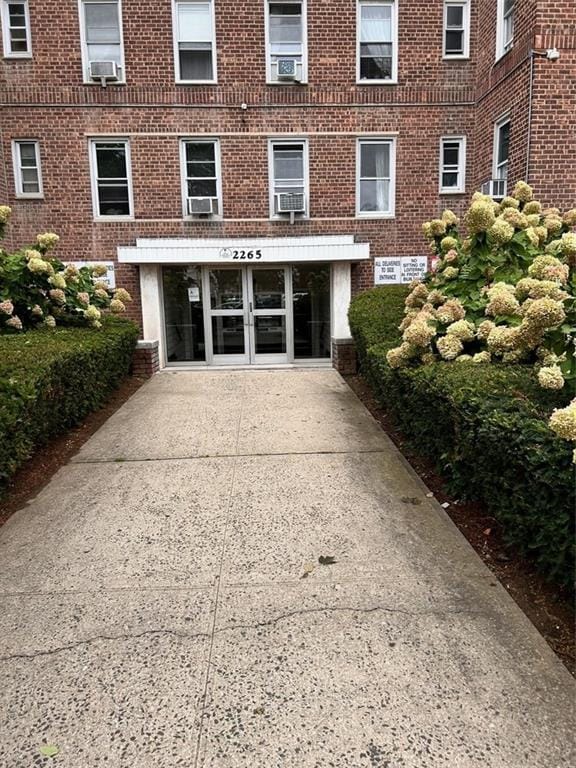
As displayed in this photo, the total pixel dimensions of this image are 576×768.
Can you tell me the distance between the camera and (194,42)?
10.8m

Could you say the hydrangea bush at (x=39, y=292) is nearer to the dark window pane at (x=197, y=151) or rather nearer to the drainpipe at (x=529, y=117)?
the dark window pane at (x=197, y=151)

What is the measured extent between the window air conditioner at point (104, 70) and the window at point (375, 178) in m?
5.26

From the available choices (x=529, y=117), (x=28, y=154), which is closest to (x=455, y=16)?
(x=529, y=117)

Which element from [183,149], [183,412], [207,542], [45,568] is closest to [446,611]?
[207,542]

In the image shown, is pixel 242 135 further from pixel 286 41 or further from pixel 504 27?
pixel 504 27

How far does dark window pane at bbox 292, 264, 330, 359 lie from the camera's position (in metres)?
11.5

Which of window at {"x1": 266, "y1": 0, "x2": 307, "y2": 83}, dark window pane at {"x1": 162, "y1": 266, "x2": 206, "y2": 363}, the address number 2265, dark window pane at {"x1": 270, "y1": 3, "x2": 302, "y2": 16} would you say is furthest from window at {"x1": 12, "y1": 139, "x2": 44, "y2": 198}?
dark window pane at {"x1": 270, "y1": 3, "x2": 302, "y2": 16}

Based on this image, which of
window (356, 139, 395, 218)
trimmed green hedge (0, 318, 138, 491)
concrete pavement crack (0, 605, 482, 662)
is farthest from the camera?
window (356, 139, 395, 218)

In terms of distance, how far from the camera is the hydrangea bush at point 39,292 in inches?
269

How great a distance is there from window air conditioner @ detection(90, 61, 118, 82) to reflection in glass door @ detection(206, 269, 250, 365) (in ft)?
14.3

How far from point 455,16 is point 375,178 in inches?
143

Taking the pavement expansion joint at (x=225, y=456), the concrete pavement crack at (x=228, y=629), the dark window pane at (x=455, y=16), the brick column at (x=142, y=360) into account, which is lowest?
the pavement expansion joint at (x=225, y=456)

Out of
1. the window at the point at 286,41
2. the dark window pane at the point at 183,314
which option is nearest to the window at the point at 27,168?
the dark window pane at the point at 183,314

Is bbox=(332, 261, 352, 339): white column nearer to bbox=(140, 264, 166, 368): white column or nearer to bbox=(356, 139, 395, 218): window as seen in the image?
bbox=(356, 139, 395, 218): window
